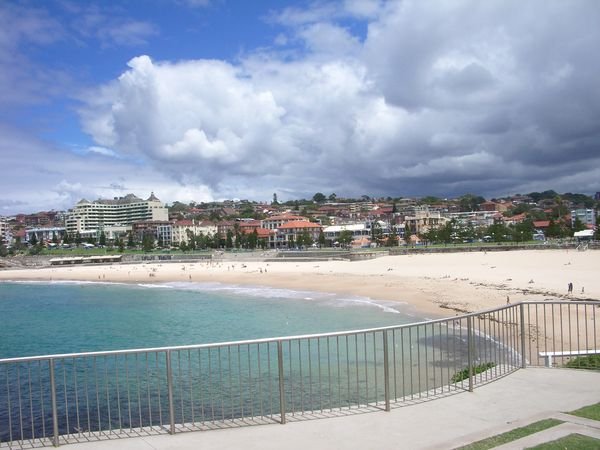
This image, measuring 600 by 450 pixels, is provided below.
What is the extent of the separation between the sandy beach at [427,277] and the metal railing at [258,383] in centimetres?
904

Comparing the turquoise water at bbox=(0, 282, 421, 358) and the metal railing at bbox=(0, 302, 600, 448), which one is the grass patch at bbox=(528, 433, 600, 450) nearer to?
the metal railing at bbox=(0, 302, 600, 448)

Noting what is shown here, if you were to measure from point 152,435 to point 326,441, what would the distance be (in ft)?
6.89

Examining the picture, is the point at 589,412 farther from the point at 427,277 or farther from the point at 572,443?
the point at 427,277

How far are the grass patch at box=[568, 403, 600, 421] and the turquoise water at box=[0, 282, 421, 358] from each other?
681 inches

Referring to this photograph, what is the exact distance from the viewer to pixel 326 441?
555 cm

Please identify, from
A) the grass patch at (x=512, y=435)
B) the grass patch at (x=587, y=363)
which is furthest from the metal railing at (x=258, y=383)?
the grass patch at (x=512, y=435)

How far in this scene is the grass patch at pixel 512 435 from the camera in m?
4.99

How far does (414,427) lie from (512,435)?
1.10 m

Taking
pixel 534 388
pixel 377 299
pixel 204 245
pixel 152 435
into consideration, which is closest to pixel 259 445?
pixel 152 435

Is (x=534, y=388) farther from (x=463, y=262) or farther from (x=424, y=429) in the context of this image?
(x=463, y=262)

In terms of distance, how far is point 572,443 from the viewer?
471 cm

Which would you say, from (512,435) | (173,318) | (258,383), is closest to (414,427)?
(512,435)

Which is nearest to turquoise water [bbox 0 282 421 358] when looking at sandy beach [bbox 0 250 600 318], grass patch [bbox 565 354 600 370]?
sandy beach [bbox 0 250 600 318]

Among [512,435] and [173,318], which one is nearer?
[512,435]
